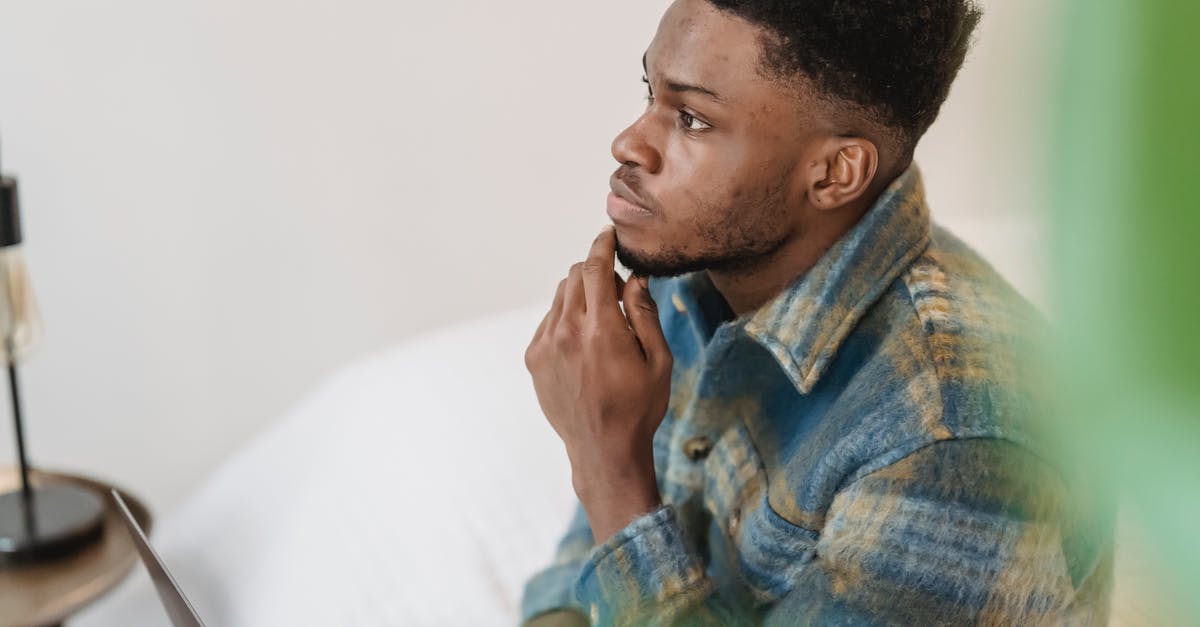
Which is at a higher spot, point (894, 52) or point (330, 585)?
point (894, 52)

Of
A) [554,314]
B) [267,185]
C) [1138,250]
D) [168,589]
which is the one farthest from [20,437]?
[1138,250]

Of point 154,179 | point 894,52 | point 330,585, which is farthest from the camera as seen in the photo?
point 154,179

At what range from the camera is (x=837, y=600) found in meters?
0.49

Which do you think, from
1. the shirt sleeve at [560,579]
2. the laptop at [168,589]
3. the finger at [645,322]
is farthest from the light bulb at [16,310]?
the finger at [645,322]

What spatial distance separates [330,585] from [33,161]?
0.43m

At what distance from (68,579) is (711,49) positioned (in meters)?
0.71

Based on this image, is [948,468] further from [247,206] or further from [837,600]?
[247,206]

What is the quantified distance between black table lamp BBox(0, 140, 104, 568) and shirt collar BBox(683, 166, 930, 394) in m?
0.62

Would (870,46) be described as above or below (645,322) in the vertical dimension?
above

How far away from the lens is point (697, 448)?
2.16 ft

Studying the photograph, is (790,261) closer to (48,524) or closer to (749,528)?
(749,528)

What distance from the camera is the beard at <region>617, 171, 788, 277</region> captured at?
490mm

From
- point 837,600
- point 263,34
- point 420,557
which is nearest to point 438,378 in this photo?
point 420,557

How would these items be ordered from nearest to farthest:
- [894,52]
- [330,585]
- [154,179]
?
[894,52], [330,585], [154,179]
